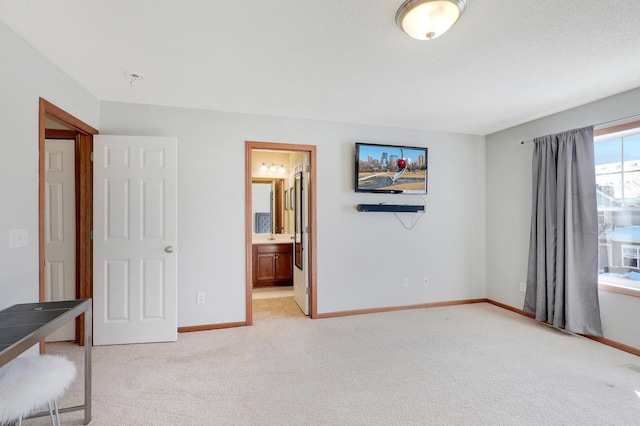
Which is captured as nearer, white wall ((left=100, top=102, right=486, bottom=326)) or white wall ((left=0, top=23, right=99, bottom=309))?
white wall ((left=0, top=23, right=99, bottom=309))

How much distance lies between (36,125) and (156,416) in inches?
82.4

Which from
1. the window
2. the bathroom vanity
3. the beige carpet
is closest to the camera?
the beige carpet

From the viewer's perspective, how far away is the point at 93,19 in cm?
176

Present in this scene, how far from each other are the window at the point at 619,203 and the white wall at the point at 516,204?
0.68ft

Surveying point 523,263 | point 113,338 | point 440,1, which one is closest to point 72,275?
point 113,338

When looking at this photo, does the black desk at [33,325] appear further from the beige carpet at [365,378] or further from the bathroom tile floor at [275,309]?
the bathroom tile floor at [275,309]

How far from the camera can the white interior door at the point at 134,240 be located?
2.90 metres

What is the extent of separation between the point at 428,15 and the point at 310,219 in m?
2.47

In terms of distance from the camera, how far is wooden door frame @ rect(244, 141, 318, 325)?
3.43 metres

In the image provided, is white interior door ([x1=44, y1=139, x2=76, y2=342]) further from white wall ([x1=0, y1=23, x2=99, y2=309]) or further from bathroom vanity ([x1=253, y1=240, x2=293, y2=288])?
bathroom vanity ([x1=253, y1=240, x2=293, y2=288])

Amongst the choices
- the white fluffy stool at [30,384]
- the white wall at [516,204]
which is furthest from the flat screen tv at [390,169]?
the white fluffy stool at [30,384]

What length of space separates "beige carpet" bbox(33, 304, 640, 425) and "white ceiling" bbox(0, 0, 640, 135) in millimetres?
2401

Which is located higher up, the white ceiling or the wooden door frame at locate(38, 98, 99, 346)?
the white ceiling

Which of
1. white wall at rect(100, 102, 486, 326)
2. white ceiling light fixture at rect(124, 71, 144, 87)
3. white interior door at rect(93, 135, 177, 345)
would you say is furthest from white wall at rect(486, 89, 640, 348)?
white ceiling light fixture at rect(124, 71, 144, 87)
